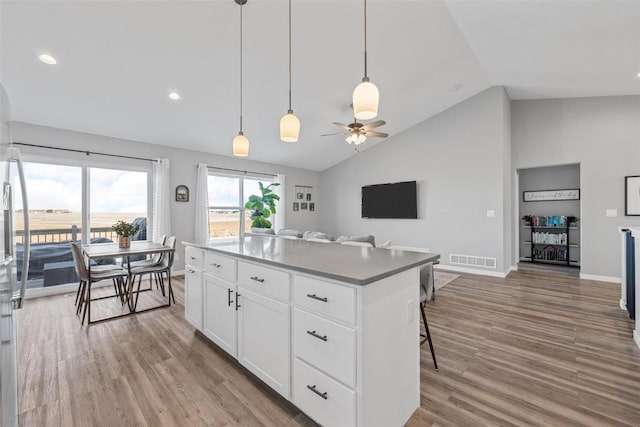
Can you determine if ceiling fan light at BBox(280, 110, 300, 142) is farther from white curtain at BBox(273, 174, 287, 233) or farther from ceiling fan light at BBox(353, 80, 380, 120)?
white curtain at BBox(273, 174, 287, 233)

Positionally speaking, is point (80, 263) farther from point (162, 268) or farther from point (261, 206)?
point (261, 206)

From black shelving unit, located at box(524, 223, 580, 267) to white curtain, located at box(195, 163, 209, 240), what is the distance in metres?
7.43

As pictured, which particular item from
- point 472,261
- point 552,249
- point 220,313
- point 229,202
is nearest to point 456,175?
point 472,261

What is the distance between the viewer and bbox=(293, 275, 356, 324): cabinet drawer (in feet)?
4.33

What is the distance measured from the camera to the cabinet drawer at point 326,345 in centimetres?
132

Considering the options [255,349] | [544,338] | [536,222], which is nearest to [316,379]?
[255,349]

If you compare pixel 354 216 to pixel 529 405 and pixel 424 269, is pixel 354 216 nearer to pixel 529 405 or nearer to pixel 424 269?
pixel 424 269

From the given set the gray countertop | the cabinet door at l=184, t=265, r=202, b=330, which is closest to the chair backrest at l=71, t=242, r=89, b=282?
the cabinet door at l=184, t=265, r=202, b=330

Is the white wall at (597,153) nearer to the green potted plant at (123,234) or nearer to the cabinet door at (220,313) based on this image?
the cabinet door at (220,313)

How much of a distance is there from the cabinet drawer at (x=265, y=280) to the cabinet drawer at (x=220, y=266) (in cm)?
11

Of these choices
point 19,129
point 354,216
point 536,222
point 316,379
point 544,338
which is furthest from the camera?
point 354,216

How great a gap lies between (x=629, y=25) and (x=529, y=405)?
4.00 meters

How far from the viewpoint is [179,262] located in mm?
5449

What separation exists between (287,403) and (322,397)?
1.63ft
